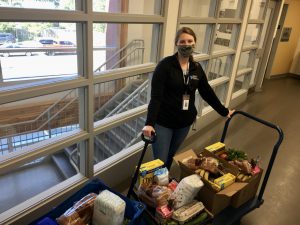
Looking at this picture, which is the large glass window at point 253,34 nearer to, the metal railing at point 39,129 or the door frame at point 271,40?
the door frame at point 271,40

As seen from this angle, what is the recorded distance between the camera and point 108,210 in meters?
1.37

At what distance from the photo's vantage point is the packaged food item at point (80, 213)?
4.51ft

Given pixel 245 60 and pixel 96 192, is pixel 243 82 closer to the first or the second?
pixel 245 60

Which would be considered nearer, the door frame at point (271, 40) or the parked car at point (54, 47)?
the parked car at point (54, 47)

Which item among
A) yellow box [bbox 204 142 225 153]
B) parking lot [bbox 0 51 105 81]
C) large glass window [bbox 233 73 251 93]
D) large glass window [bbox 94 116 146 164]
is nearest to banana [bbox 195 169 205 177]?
yellow box [bbox 204 142 225 153]

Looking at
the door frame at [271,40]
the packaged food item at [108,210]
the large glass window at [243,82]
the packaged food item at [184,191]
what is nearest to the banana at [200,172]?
the packaged food item at [184,191]

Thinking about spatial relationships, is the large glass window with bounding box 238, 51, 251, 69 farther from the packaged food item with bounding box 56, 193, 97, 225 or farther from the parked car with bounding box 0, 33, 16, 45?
the packaged food item with bounding box 56, 193, 97, 225

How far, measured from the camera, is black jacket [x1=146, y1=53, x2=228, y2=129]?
1.82m

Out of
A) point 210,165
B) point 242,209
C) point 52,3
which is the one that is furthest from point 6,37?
point 242,209

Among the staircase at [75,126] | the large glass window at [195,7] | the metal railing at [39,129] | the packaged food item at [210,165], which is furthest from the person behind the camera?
the large glass window at [195,7]

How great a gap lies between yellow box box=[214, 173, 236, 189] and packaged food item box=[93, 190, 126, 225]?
2.22ft

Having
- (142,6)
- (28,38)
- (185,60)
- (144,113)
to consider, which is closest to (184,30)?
(185,60)

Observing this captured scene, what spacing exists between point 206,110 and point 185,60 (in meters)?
2.23

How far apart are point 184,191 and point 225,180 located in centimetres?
33
